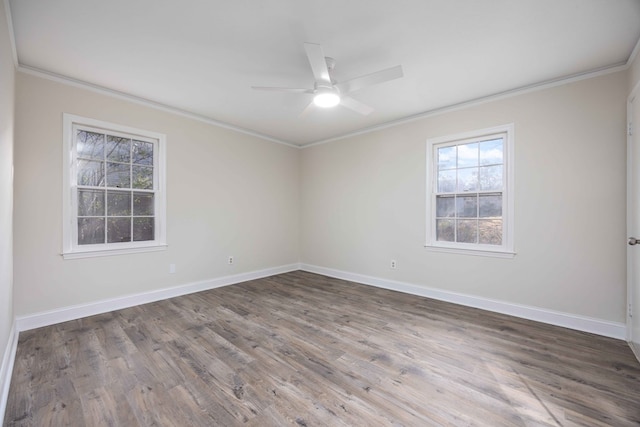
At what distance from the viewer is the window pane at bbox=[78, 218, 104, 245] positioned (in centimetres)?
318

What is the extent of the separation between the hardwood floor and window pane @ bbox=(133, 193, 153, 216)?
1275 millimetres

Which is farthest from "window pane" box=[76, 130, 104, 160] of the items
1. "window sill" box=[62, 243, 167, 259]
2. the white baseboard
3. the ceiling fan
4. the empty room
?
the white baseboard

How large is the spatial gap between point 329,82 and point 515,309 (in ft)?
10.7

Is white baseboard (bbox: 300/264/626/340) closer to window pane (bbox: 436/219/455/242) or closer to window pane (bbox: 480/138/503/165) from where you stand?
window pane (bbox: 436/219/455/242)

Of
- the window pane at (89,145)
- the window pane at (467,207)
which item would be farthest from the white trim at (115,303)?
the window pane at (467,207)

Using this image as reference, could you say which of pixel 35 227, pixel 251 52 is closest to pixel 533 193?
pixel 251 52

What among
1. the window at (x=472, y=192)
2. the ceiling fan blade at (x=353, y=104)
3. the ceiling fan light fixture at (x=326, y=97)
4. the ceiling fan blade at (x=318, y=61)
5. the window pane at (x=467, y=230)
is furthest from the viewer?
the window pane at (x=467, y=230)

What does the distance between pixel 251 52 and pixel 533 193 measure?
332 centimetres

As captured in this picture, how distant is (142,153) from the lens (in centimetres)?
367

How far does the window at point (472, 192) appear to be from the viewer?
10.8 ft

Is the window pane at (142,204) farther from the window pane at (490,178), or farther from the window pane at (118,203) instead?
the window pane at (490,178)

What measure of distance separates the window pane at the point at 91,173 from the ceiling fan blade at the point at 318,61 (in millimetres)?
2853

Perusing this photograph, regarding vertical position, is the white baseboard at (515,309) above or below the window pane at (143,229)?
below

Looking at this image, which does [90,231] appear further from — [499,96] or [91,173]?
[499,96]
